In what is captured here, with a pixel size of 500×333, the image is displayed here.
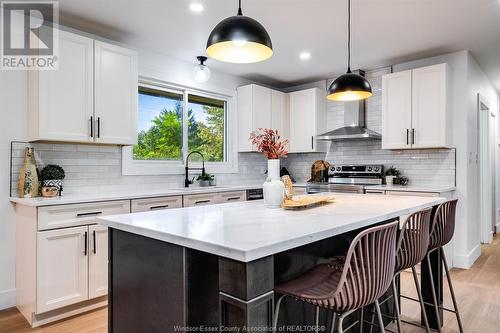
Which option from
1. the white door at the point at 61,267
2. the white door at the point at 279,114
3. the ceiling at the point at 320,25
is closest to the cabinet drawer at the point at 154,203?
the white door at the point at 61,267

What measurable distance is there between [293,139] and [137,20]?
294cm

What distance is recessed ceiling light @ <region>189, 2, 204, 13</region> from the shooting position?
9.21 ft

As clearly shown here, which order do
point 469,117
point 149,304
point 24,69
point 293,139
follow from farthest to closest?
1. point 293,139
2. point 469,117
3. point 24,69
4. point 149,304

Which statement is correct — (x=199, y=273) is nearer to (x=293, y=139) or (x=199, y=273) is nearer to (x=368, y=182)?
(x=368, y=182)

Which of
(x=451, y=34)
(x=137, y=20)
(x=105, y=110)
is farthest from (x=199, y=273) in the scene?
(x=451, y=34)

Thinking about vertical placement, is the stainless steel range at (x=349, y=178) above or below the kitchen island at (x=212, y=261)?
above

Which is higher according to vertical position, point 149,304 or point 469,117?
point 469,117

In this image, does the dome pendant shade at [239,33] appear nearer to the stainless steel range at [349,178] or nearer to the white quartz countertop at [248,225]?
the white quartz countertop at [248,225]

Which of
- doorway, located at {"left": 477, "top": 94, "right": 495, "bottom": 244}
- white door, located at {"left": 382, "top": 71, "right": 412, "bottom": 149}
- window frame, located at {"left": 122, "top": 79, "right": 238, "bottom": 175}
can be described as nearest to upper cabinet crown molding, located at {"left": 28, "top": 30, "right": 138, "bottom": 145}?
window frame, located at {"left": 122, "top": 79, "right": 238, "bottom": 175}

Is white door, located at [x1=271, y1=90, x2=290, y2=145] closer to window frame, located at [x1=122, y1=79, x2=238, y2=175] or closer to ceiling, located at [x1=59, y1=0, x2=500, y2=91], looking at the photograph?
window frame, located at [x1=122, y1=79, x2=238, y2=175]

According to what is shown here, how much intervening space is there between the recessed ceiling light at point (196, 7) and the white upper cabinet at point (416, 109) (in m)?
2.54

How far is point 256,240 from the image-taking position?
3.92 feet

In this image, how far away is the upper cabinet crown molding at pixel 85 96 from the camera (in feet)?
9.26

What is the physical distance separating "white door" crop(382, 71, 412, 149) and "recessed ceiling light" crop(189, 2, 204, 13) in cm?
253
